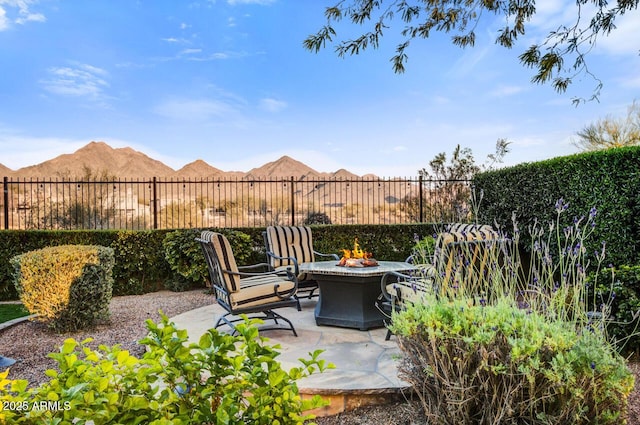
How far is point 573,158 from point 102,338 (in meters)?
6.29

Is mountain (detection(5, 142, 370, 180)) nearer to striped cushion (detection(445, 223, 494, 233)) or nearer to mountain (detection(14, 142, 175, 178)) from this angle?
mountain (detection(14, 142, 175, 178))

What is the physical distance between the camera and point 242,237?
7.57m

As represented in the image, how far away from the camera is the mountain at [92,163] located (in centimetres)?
1270

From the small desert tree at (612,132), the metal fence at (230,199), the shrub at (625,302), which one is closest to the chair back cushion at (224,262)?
the shrub at (625,302)

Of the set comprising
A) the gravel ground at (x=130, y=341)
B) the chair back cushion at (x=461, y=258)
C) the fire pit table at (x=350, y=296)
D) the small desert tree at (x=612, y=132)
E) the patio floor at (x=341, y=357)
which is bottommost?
the gravel ground at (x=130, y=341)

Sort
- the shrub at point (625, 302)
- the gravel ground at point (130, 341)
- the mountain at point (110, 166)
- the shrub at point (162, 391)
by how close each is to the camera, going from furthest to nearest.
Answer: the mountain at point (110, 166) → the shrub at point (625, 302) → the gravel ground at point (130, 341) → the shrub at point (162, 391)

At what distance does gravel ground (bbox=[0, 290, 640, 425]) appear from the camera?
2596 millimetres

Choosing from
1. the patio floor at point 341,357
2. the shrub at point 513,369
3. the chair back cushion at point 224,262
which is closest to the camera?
the shrub at point 513,369

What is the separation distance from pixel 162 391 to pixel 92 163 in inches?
524

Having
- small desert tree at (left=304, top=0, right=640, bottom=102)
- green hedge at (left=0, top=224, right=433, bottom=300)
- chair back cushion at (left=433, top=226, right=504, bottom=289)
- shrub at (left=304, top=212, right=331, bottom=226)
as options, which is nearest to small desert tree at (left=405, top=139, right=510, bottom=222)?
shrub at (left=304, top=212, right=331, bottom=226)

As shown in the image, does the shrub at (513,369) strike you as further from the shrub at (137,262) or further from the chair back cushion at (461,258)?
the shrub at (137,262)

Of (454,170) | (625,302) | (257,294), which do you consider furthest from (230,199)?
(625,302)

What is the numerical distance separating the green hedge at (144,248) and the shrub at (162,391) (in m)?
5.92

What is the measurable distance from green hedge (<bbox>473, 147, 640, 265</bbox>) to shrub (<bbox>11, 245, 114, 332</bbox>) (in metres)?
5.63
